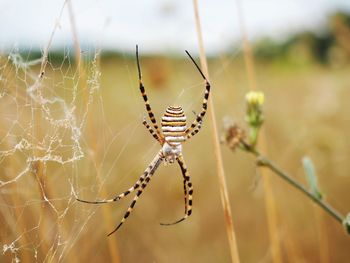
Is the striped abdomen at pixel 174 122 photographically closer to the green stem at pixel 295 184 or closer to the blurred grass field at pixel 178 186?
the blurred grass field at pixel 178 186

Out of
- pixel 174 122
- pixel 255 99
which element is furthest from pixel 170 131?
pixel 255 99

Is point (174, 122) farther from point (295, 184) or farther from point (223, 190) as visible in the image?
point (295, 184)

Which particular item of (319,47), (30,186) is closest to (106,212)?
(30,186)

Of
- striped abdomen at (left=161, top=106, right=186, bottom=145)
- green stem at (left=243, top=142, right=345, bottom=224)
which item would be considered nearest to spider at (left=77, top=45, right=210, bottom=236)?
striped abdomen at (left=161, top=106, right=186, bottom=145)

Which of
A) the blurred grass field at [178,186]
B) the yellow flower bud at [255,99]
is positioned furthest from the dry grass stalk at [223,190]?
the yellow flower bud at [255,99]

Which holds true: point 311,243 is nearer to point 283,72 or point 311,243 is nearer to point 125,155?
point 125,155

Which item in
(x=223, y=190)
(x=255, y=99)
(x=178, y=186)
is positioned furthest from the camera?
(x=178, y=186)

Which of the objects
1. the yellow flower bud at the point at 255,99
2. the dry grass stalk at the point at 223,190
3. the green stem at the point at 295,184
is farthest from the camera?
the yellow flower bud at the point at 255,99
